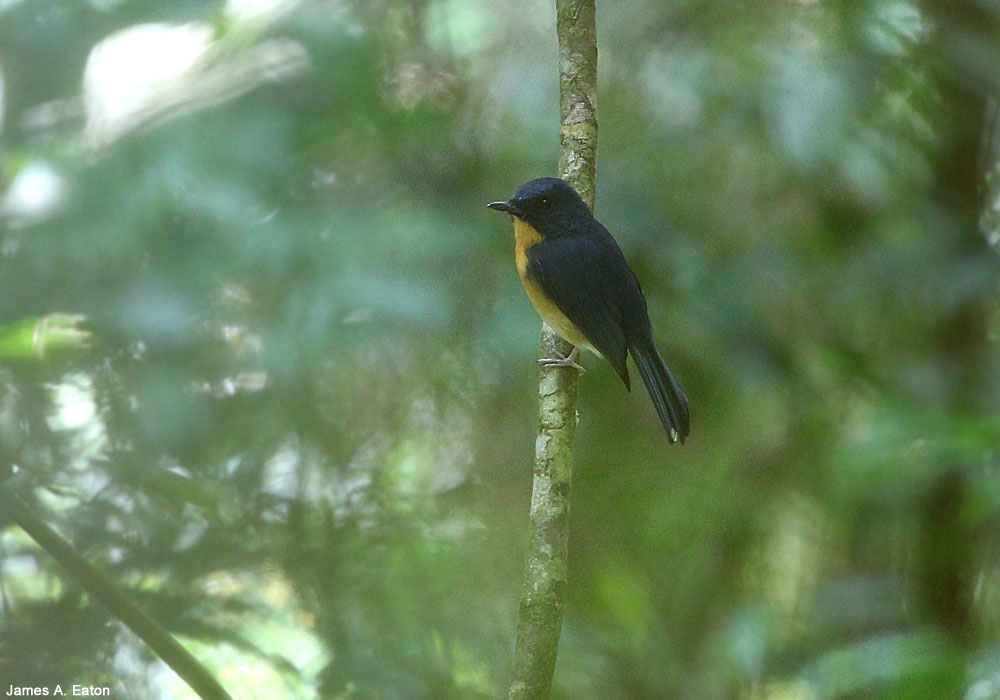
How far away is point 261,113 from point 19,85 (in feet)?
3.24

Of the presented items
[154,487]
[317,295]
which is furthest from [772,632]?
[154,487]

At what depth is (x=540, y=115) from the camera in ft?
11.5

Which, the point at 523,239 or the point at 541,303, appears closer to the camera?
the point at 541,303

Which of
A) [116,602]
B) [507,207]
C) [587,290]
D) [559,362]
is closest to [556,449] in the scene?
[559,362]

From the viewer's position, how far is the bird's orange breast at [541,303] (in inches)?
123

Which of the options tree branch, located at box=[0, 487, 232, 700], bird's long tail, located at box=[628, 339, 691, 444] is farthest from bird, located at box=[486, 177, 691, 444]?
tree branch, located at box=[0, 487, 232, 700]

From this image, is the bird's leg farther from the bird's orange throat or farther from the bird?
the bird's orange throat

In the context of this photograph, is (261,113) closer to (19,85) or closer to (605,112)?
(19,85)

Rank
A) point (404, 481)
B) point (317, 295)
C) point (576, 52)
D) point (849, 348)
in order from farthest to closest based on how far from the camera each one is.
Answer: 1. point (404, 481)
2. point (849, 348)
3. point (317, 295)
4. point (576, 52)

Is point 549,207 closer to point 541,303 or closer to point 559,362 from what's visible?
point 541,303

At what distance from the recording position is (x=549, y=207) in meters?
3.06

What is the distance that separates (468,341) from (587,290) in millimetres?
758

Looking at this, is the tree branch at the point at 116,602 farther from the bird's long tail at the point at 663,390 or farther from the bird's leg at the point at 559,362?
the bird's long tail at the point at 663,390

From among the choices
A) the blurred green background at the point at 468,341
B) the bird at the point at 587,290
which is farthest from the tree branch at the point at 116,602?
the bird at the point at 587,290
